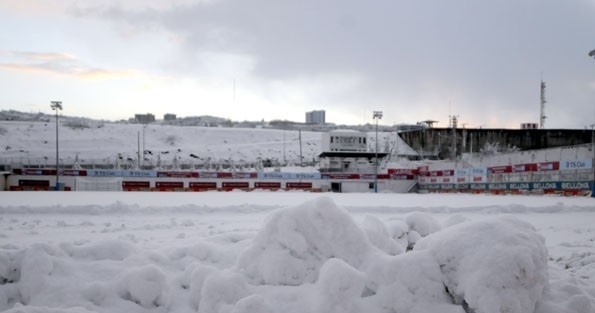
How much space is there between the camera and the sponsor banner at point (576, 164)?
30.6 m

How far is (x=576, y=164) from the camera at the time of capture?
31516 millimetres

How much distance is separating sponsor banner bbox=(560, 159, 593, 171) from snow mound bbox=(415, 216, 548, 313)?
30.5 m

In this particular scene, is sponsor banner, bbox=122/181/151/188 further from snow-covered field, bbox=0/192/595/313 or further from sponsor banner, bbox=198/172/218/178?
snow-covered field, bbox=0/192/595/313

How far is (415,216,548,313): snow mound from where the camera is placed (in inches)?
175

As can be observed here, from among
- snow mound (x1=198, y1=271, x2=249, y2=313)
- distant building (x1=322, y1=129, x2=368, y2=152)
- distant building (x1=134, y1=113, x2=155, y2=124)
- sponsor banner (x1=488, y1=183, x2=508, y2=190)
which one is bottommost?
sponsor banner (x1=488, y1=183, x2=508, y2=190)

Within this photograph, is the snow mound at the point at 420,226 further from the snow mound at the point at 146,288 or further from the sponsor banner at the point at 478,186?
the sponsor banner at the point at 478,186

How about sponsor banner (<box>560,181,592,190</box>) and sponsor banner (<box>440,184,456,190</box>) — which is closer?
sponsor banner (<box>560,181,592,190</box>)

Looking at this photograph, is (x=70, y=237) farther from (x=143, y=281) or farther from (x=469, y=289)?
(x=469, y=289)

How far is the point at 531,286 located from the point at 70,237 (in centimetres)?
1017

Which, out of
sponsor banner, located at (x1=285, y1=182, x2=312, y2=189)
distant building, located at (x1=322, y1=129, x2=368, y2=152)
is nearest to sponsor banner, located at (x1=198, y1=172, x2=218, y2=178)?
sponsor banner, located at (x1=285, y1=182, x2=312, y2=189)

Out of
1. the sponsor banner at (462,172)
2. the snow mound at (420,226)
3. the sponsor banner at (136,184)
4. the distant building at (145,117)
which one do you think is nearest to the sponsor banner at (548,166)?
the sponsor banner at (462,172)

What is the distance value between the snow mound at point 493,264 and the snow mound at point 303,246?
3.54 ft

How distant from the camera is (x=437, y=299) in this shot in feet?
16.1

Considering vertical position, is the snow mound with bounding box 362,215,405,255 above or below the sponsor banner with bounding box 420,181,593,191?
above
